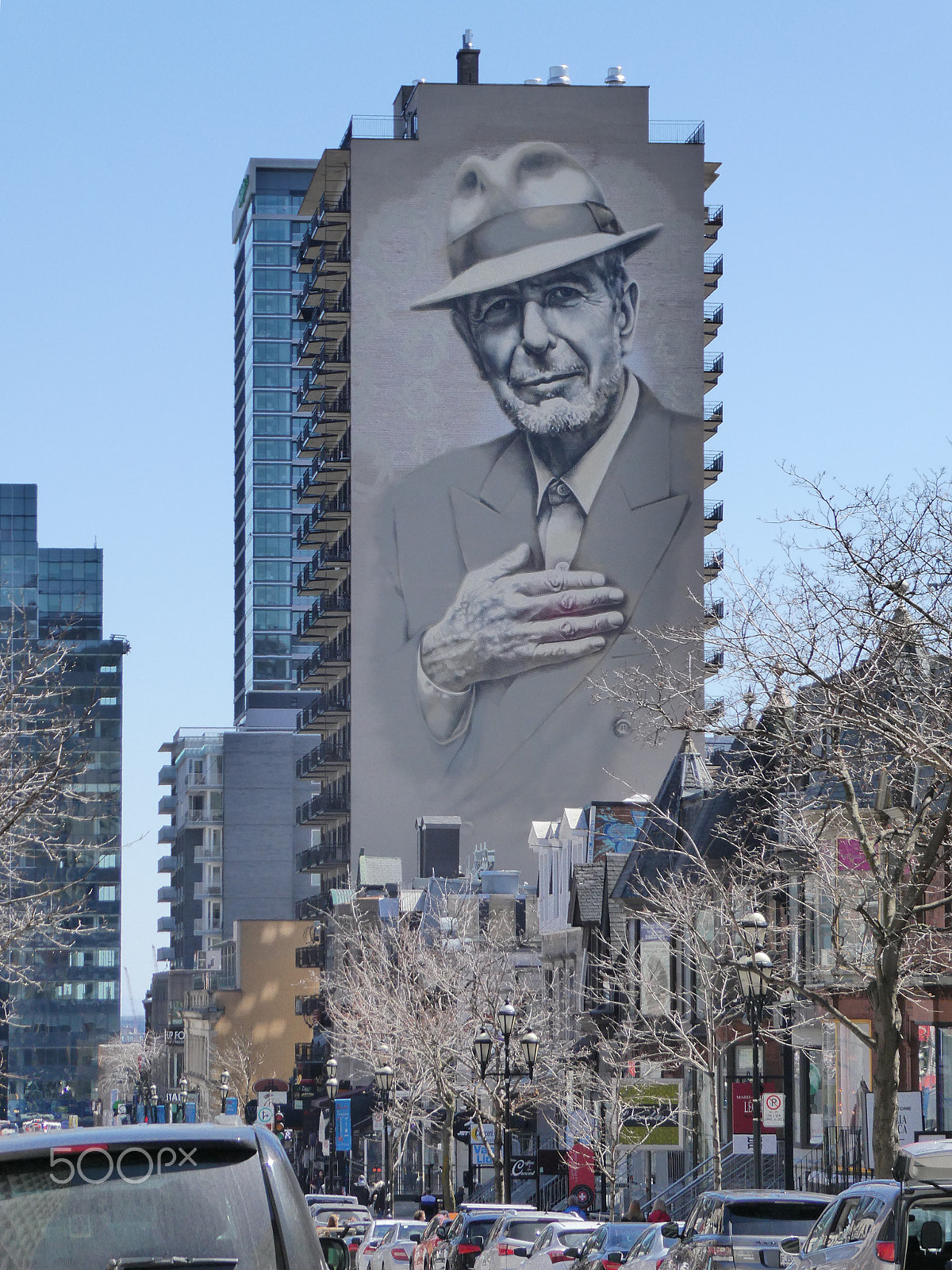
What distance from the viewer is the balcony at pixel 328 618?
9500cm

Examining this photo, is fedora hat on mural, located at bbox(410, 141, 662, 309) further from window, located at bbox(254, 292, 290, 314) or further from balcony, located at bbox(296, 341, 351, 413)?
window, located at bbox(254, 292, 290, 314)

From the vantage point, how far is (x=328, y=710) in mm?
96938

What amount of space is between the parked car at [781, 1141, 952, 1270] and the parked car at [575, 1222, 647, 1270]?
7.21 meters

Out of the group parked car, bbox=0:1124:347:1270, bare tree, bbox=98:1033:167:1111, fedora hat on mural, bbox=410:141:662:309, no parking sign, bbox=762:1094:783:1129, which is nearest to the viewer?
parked car, bbox=0:1124:347:1270

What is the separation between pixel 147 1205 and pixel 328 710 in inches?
3556

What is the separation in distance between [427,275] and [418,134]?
Answer: 6664 millimetres

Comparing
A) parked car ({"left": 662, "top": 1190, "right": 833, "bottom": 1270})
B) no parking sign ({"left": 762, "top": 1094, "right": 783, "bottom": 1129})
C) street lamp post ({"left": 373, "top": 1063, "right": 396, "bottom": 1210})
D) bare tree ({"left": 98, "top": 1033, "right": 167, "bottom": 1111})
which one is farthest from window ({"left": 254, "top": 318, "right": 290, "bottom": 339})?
parked car ({"left": 662, "top": 1190, "right": 833, "bottom": 1270})

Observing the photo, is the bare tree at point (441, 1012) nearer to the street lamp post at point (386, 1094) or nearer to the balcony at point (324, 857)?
the street lamp post at point (386, 1094)

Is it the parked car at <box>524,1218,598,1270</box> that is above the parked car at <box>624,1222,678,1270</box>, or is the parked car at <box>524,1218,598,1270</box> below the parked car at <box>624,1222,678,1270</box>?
below

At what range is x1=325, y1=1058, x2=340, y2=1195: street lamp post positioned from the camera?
66.9 metres

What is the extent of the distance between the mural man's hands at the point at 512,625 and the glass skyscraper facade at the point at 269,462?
104 meters

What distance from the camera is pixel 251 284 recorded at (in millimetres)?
196500

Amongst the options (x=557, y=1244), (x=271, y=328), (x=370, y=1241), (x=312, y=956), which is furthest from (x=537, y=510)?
(x=271, y=328)

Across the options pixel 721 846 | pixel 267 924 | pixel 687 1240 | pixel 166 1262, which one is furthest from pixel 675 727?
pixel 267 924
